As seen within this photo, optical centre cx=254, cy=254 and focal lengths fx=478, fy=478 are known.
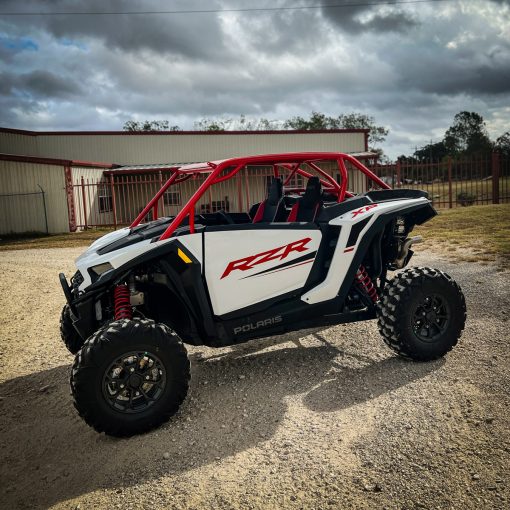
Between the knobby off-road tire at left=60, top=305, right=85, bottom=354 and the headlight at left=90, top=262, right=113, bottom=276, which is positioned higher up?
the headlight at left=90, top=262, right=113, bottom=276

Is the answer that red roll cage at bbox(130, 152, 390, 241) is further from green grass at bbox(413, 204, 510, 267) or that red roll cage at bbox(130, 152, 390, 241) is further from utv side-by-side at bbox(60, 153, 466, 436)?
green grass at bbox(413, 204, 510, 267)

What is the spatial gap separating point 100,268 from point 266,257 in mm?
1267

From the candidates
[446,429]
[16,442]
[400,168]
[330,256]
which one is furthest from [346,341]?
[400,168]

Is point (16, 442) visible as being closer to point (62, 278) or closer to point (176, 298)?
point (62, 278)

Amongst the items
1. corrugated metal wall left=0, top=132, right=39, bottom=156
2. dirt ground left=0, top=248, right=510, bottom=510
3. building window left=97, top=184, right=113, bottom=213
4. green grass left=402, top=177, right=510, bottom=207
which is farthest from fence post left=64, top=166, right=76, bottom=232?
dirt ground left=0, top=248, right=510, bottom=510

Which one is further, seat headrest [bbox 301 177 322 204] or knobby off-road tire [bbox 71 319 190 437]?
seat headrest [bbox 301 177 322 204]

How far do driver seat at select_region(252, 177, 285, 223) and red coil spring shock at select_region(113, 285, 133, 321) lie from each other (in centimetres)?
160

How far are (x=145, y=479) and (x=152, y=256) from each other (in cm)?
148

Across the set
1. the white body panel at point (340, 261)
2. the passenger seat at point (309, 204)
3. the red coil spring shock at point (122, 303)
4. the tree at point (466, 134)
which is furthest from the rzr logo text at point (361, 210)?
the tree at point (466, 134)

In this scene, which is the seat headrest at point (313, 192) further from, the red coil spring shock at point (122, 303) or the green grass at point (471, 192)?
the green grass at point (471, 192)

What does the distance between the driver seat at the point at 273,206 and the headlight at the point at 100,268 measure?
5.57 ft

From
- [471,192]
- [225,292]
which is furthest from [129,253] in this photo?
[471,192]

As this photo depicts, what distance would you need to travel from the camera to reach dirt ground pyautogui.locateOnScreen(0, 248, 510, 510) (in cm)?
260

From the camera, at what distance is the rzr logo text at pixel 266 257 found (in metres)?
3.70
